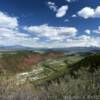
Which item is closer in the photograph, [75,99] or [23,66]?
[75,99]

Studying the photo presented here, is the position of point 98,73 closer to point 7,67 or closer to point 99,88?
point 99,88

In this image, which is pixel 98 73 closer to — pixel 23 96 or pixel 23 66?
pixel 23 96

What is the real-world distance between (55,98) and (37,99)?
168 centimetres

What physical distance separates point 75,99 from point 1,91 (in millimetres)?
5665

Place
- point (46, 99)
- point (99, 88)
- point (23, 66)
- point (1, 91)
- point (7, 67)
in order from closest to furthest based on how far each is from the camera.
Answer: point (46, 99) < point (1, 91) < point (99, 88) < point (7, 67) < point (23, 66)

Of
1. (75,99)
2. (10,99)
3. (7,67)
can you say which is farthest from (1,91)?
(7,67)

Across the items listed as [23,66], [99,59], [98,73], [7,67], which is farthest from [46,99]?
[23,66]

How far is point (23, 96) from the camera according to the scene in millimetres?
15797

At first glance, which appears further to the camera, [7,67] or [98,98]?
[7,67]

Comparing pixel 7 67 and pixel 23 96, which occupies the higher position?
pixel 23 96

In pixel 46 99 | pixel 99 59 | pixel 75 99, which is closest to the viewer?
pixel 75 99

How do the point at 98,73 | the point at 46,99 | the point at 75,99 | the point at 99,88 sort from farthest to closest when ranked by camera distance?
the point at 98,73 < the point at 99,88 < the point at 46,99 < the point at 75,99

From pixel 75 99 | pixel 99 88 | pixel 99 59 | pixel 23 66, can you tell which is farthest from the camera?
pixel 23 66

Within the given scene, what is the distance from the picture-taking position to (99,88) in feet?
102
